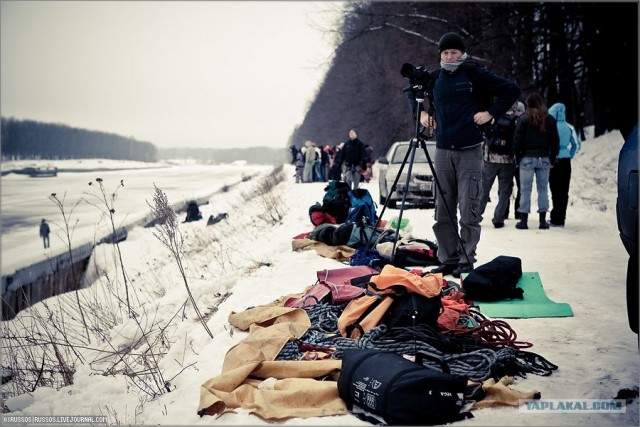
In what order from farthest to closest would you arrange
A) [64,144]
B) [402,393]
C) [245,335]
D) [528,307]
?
[64,144], [528,307], [245,335], [402,393]

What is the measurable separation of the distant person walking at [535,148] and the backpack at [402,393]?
696cm

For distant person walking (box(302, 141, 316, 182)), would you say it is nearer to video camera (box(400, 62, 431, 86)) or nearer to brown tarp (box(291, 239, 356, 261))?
brown tarp (box(291, 239, 356, 261))

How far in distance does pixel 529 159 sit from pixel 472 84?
409 cm

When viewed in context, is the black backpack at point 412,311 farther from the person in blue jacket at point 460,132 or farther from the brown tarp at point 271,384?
the person in blue jacket at point 460,132

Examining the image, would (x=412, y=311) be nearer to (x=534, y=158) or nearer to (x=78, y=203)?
(x=78, y=203)

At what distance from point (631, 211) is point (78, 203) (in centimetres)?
597

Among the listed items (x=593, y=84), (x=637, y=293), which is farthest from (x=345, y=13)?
(x=637, y=293)

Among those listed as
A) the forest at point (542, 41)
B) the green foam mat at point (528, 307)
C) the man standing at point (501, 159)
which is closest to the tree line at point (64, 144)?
the forest at point (542, 41)

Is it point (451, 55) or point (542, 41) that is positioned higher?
point (542, 41)

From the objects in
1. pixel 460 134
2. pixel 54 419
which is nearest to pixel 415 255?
pixel 460 134

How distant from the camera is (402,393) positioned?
2.80 meters

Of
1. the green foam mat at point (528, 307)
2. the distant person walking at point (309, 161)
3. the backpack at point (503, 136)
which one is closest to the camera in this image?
the green foam mat at point (528, 307)

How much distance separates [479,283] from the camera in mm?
5043

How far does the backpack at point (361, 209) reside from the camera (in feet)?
27.7
